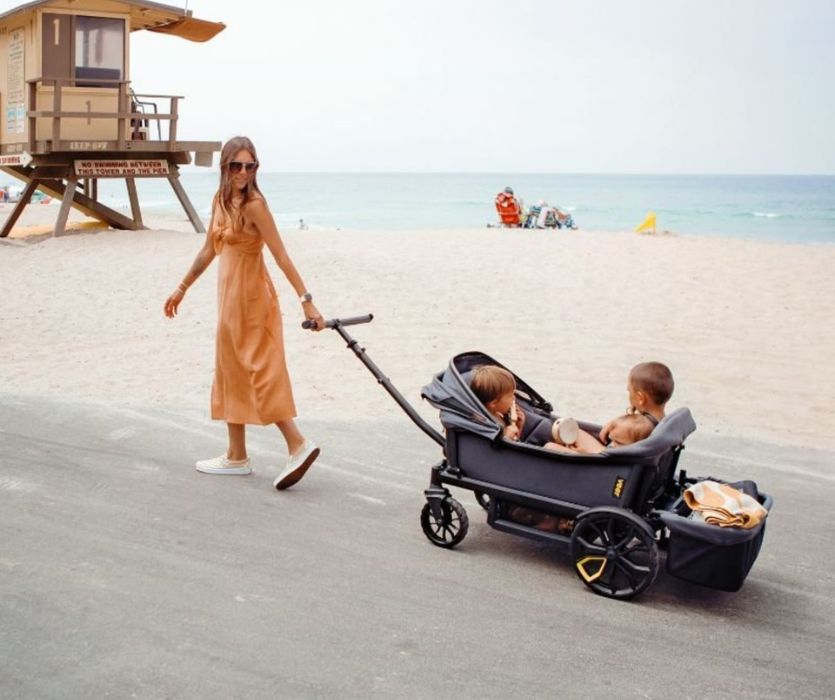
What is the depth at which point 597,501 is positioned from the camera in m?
4.63

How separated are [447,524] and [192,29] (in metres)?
16.4

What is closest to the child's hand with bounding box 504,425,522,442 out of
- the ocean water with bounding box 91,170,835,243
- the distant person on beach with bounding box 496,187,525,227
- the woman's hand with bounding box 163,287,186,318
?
the woman's hand with bounding box 163,287,186,318

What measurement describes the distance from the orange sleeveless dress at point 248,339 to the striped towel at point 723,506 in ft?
7.59

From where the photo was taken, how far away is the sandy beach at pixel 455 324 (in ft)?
28.3

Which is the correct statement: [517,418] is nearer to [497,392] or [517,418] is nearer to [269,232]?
[497,392]

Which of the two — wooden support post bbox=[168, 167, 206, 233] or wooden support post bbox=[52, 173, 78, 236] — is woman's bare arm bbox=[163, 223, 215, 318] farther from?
wooden support post bbox=[168, 167, 206, 233]

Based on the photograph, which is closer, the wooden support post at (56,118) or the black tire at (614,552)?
the black tire at (614,552)

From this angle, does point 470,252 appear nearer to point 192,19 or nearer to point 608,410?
point 192,19

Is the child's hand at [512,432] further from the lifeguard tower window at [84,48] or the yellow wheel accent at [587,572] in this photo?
the lifeguard tower window at [84,48]

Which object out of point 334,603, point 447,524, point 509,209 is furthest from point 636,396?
point 509,209

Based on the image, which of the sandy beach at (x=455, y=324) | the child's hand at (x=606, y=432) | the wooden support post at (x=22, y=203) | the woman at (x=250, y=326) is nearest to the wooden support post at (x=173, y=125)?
the sandy beach at (x=455, y=324)

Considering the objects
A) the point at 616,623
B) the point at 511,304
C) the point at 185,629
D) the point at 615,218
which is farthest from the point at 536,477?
the point at 615,218

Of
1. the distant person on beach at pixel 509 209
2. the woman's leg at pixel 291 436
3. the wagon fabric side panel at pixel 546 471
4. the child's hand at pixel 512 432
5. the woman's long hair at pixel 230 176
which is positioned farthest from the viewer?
the distant person on beach at pixel 509 209

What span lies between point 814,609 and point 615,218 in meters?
59.4
